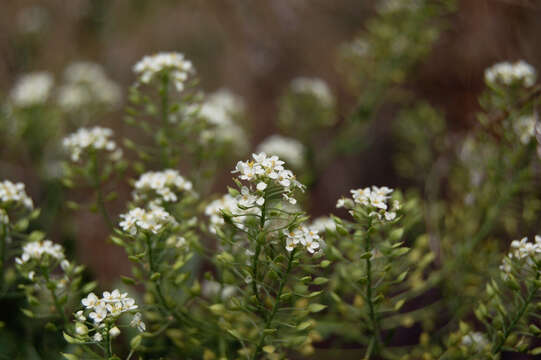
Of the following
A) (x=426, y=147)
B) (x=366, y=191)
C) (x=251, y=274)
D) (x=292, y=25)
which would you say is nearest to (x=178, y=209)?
(x=251, y=274)

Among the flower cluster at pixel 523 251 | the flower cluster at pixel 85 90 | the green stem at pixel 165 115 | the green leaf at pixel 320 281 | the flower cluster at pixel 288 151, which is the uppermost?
the flower cluster at pixel 85 90

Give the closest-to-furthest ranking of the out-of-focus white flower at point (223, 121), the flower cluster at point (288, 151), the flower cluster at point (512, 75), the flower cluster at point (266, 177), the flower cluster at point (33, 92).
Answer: the flower cluster at point (266, 177) < the flower cluster at point (512, 75) < the out-of-focus white flower at point (223, 121) < the flower cluster at point (288, 151) < the flower cluster at point (33, 92)

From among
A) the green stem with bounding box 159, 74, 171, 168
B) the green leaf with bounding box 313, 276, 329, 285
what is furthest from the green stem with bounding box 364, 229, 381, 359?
the green stem with bounding box 159, 74, 171, 168

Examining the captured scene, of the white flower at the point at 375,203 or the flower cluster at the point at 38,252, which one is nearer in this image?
the white flower at the point at 375,203

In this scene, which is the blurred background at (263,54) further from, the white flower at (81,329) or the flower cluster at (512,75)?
the white flower at (81,329)

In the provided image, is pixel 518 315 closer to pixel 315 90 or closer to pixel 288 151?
pixel 288 151

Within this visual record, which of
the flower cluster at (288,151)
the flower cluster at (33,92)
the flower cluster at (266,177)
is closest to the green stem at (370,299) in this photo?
the flower cluster at (266,177)
